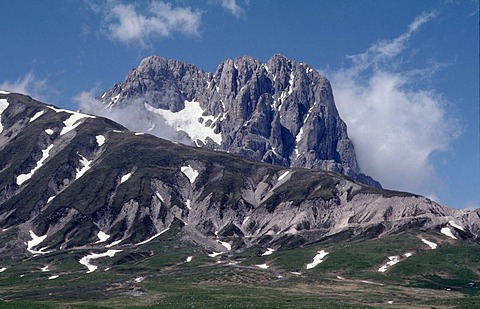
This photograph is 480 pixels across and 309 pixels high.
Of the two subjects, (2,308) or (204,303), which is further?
(204,303)

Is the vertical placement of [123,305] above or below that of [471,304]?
below

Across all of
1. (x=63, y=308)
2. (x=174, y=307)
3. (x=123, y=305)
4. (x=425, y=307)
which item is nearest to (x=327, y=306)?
(x=425, y=307)

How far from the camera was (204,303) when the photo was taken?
180 meters

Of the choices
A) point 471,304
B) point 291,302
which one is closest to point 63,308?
point 291,302

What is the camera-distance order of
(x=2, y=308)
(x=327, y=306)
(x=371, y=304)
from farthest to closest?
(x=371, y=304)
(x=327, y=306)
(x=2, y=308)

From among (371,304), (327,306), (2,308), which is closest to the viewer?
(2,308)

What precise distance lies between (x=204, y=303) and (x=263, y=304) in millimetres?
14682

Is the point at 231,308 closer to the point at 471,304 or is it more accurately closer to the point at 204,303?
the point at 204,303

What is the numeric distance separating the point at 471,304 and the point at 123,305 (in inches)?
3367

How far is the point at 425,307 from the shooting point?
593 ft

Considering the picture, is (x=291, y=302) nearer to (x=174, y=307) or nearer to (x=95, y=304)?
(x=174, y=307)

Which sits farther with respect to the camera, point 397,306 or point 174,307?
point 397,306

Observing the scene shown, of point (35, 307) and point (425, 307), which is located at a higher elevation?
point (425, 307)

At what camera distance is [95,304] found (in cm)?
18100
